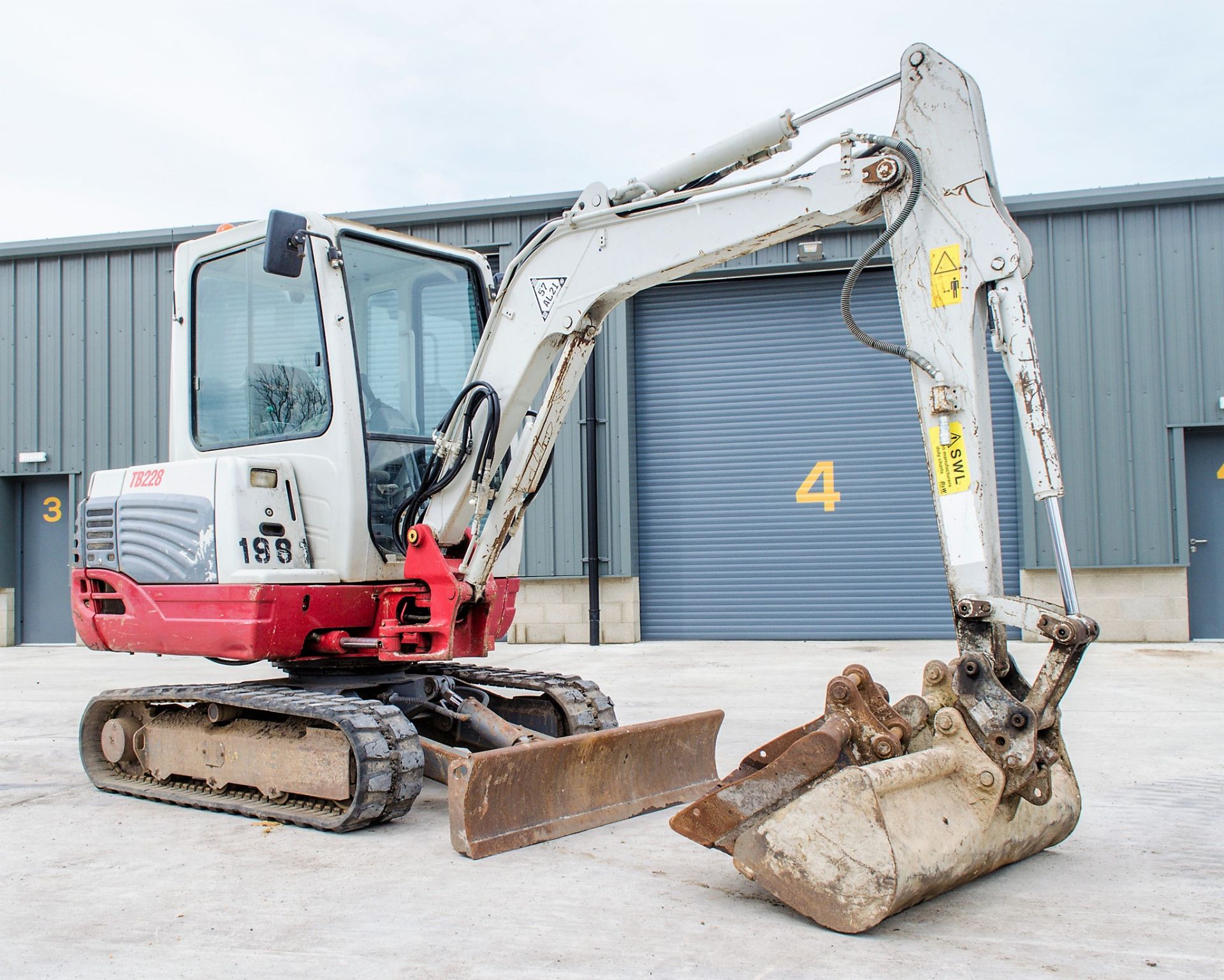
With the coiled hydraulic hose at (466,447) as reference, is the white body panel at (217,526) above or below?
below

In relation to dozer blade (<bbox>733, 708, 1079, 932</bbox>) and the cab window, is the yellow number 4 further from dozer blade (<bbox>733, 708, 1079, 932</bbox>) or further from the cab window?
dozer blade (<bbox>733, 708, 1079, 932</bbox>)

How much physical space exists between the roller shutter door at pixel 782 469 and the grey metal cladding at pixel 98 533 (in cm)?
879

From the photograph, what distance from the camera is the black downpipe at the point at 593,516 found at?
13820 millimetres

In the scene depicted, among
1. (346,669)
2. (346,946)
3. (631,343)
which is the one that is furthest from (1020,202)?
(346,946)

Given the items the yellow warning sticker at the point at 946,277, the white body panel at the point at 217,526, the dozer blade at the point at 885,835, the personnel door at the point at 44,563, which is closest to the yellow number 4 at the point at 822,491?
the white body panel at the point at 217,526

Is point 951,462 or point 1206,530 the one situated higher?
point 951,462

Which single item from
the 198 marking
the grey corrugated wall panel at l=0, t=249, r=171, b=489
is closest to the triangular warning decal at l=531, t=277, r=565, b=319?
the 198 marking

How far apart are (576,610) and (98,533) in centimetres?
823

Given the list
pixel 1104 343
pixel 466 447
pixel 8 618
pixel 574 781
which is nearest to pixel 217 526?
pixel 466 447

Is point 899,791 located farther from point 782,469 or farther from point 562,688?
point 782,469

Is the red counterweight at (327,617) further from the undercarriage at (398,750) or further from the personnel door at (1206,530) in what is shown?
the personnel door at (1206,530)

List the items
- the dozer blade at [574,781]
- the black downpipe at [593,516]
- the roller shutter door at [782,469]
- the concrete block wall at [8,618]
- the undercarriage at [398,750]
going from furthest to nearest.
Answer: the concrete block wall at [8,618] → the black downpipe at [593,516] → the roller shutter door at [782,469] → the undercarriage at [398,750] → the dozer blade at [574,781]

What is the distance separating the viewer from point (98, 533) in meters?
6.25

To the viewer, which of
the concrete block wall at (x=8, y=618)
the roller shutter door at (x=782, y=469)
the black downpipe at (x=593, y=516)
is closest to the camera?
the roller shutter door at (x=782, y=469)
